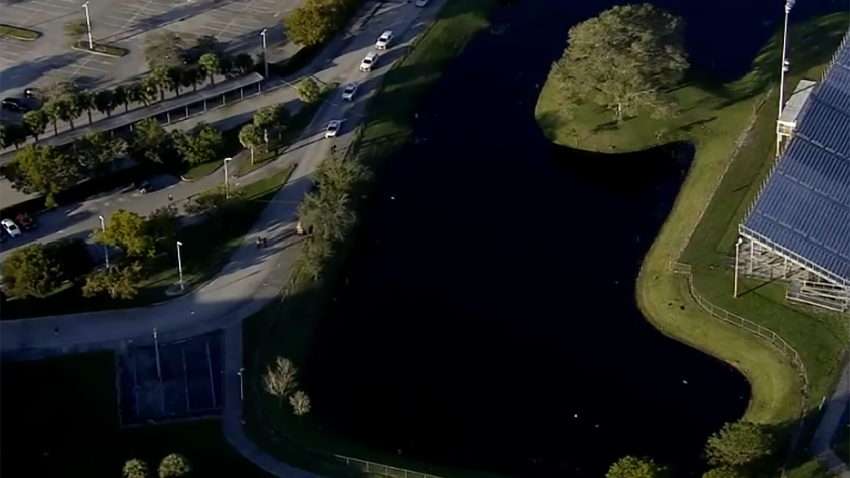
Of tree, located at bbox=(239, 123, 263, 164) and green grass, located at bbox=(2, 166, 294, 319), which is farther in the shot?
tree, located at bbox=(239, 123, 263, 164)

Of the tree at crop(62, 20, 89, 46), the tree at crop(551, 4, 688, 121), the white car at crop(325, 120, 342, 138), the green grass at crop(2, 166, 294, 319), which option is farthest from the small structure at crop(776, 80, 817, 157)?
the tree at crop(62, 20, 89, 46)

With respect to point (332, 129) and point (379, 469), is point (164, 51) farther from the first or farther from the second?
point (379, 469)

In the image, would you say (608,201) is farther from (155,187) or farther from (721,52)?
(155,187)

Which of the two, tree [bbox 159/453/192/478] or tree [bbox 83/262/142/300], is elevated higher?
tree [bbox 83/262/142/300]

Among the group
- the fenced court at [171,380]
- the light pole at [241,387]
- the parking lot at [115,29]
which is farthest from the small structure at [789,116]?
the fenced court at [171,380]

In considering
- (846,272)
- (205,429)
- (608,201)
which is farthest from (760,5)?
(205,429)

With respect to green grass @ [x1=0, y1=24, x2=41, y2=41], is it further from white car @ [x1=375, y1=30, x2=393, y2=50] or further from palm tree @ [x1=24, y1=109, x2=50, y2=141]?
white car @ [x1=375, y1=30, x2=393, y2=50]

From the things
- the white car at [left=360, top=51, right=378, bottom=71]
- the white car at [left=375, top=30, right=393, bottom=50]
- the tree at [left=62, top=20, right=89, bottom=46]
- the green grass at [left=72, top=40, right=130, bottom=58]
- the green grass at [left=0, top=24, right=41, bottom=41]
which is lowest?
the green grass at [left=0, top=24, right=41, bottom=41]
